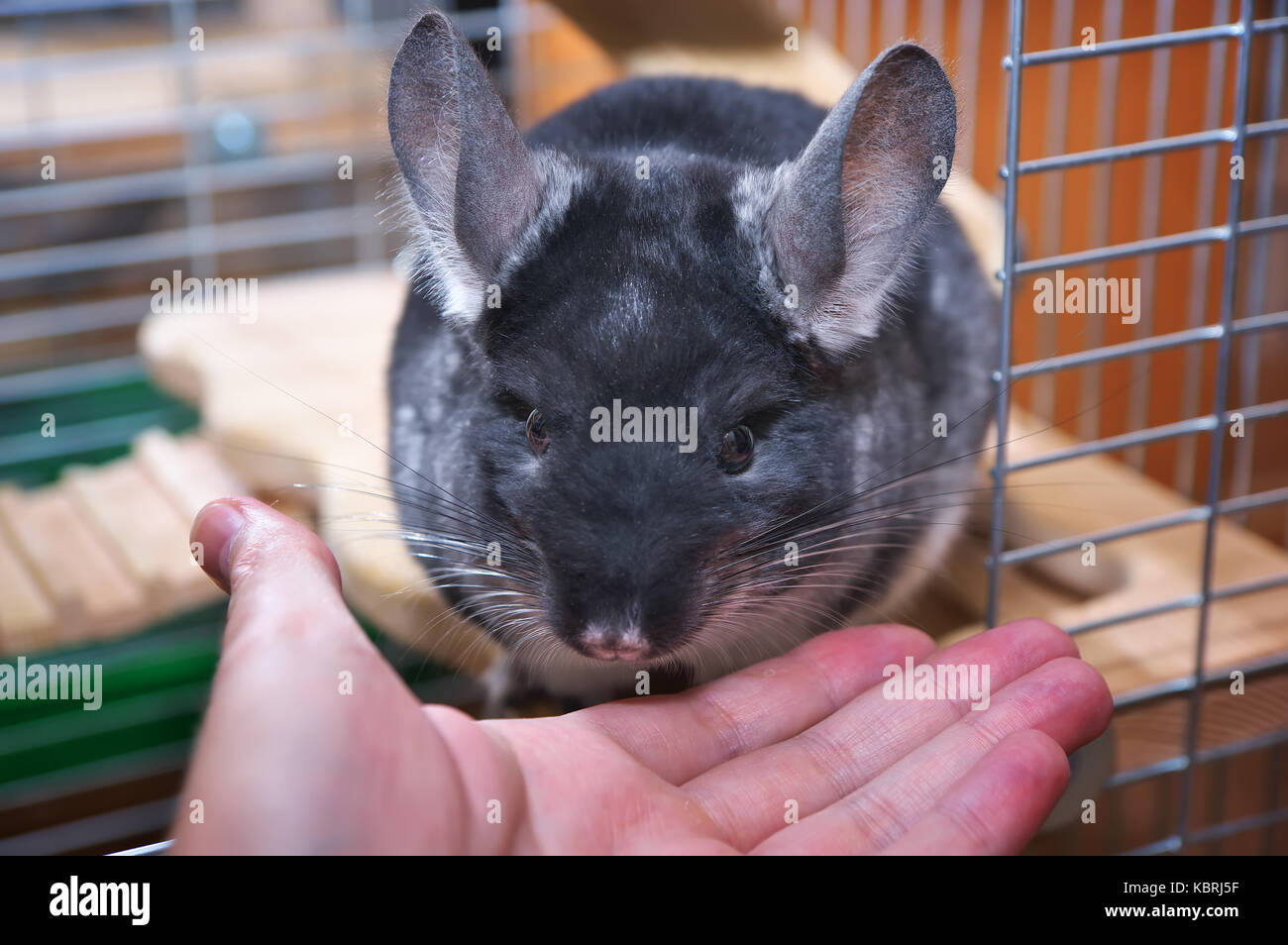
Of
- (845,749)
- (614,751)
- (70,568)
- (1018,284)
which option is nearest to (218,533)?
(614,751)

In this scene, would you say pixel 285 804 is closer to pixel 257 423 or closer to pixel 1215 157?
pixel 257 423

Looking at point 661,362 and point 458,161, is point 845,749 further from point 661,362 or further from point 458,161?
point 458,161

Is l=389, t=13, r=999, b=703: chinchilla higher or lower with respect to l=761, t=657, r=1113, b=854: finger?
higher

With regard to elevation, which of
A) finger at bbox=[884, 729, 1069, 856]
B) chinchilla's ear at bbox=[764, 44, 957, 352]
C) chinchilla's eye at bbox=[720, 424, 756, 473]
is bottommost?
finger at bbox=[884, 729, 1069, 856]

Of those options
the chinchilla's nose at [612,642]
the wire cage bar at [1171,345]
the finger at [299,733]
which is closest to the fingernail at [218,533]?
the finger at [299,733]

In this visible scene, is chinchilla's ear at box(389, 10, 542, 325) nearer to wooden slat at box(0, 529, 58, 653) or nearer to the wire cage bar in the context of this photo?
the wire cage bar

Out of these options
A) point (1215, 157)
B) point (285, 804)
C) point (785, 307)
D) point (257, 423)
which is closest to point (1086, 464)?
point (1215, 157)

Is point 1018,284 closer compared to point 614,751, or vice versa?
point 614,751

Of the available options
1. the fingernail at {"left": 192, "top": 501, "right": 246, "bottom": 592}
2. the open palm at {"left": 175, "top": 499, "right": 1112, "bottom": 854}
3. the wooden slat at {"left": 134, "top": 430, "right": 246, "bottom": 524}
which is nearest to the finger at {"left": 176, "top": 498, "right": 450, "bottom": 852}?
the open palm at {"left": 175, "top": 499, "right": 1112, "bottom": 854}
